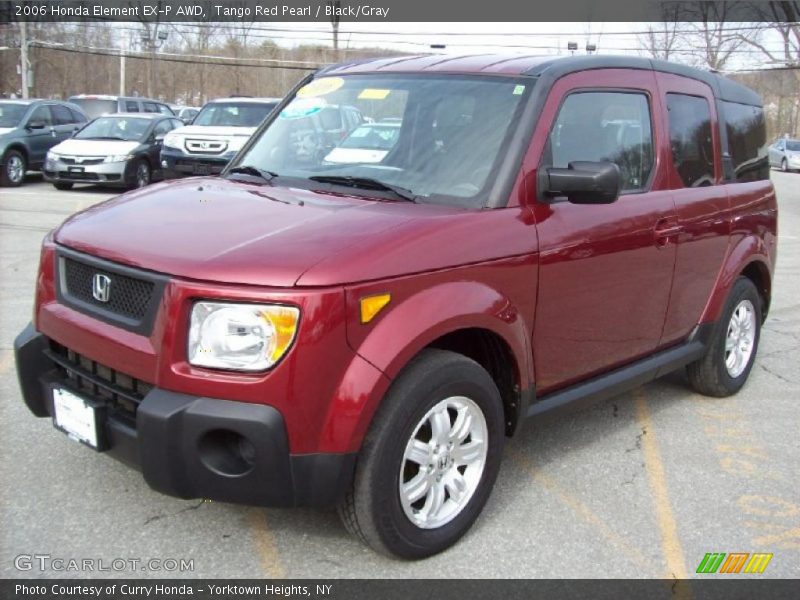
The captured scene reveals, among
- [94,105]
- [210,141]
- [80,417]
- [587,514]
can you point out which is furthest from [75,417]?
[94,105]

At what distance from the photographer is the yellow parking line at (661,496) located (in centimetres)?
319

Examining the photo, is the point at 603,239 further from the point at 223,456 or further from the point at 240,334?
the point at 223,456

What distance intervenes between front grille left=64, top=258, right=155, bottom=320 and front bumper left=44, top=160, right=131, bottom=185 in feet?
42.0

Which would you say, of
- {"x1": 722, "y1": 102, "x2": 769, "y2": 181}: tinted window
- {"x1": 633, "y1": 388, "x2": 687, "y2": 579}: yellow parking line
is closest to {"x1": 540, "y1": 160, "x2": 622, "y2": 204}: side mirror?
{"x1": 633, "y1": 388, "x2": 687, "y2": 579}: yellow parking line

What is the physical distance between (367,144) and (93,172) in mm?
12853

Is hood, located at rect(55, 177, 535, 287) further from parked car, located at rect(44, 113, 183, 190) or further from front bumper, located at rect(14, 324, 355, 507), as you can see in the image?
parked car, located at rect(44, 113, 183, 190)

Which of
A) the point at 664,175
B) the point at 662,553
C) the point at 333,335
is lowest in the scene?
the point at 662,553

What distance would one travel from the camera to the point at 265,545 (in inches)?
123

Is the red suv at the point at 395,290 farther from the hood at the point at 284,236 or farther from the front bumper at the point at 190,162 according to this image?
the front bumper at the point at 190,162

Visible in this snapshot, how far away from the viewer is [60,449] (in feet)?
12.7

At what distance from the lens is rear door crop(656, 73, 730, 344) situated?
4.28 meters
